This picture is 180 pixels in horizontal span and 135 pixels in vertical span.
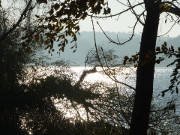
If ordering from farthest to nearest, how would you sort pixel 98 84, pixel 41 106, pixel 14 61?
pixel 98 84 → pixel 41 106 → pixel 14 61

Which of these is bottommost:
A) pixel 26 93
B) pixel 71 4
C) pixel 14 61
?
pixel 26 93

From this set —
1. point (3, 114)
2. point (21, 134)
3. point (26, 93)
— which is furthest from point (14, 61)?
Result: point (21, 134)

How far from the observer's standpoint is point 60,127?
15.1m

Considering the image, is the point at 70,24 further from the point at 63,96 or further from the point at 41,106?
the point at 63,96

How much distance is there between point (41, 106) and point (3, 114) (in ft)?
11.3

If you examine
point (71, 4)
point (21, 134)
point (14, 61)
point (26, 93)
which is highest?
point (71, 4)

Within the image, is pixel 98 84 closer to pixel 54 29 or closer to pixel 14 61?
pixel 14 61

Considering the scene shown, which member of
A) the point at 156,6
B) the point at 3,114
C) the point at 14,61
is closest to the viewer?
the point at 156,6

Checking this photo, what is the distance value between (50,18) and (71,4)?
461 mm

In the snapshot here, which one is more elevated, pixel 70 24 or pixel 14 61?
pixel 70 24

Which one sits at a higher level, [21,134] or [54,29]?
[54,29]

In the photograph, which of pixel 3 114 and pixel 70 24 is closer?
pixel 70 24

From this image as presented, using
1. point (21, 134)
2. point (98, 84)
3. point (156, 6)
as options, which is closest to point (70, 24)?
point (156, 6)

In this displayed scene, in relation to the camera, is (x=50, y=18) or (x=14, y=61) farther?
(x=14, y=61)
